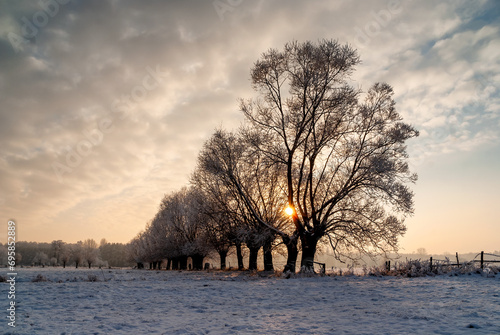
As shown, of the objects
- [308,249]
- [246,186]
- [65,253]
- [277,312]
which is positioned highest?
[246,186]

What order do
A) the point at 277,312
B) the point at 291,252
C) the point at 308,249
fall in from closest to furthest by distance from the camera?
the point at 277,312, the point at 308,249, the point at 291,252

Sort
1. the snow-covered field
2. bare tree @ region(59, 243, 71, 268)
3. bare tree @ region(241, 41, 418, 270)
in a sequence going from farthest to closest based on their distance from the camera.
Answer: bare tree @ region(59, 243, 71, 268) < bare tree @ region(241, 41, 418, 270) < the snow-covered field

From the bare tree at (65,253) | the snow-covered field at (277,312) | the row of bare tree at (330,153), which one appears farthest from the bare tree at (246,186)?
the bare tree at (65,253)

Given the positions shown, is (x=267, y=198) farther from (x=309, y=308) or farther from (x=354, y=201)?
(x=309, y=308)

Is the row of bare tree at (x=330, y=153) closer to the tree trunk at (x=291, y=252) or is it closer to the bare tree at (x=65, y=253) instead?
the tree trunk at (x=291, y=252)

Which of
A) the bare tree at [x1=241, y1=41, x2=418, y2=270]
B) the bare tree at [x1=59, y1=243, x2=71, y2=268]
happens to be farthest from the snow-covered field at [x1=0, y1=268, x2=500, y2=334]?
the bare tree at [x1=59, y1=243, x2=71, y2=268]

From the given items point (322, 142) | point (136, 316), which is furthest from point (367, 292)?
point (322, 142)

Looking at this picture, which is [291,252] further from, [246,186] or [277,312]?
[277,312]

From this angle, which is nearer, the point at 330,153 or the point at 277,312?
the point at 277,312

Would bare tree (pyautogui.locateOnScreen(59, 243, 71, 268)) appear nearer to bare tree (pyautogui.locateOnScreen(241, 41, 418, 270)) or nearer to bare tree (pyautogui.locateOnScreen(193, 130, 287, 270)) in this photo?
bare tree (pyautogui.locateOnScreen(193, 130, 287, 270))

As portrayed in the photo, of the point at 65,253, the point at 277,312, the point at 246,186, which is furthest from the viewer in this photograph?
the point at 65,253

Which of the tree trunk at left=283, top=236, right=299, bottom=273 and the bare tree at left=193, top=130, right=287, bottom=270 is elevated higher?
the bare tree at left=193, top=130, right=287, bottom=270

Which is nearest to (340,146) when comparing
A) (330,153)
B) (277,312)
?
(330,153)

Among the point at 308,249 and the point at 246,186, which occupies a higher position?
the point at 246,186
